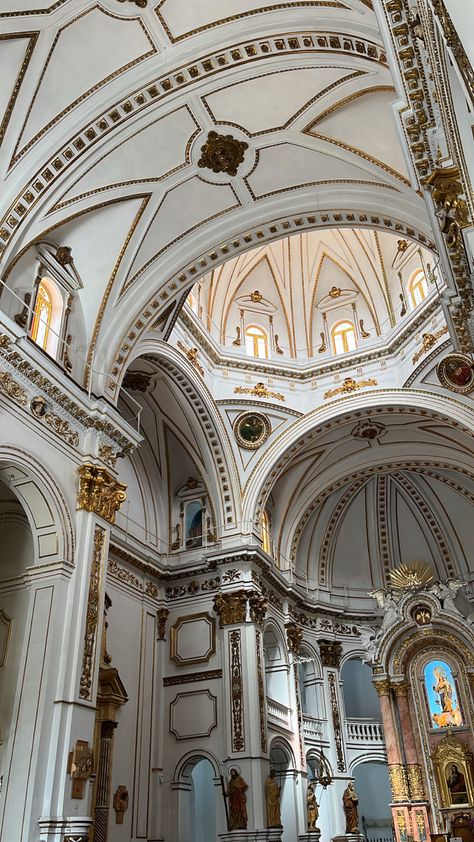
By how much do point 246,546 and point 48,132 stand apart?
11.2 m

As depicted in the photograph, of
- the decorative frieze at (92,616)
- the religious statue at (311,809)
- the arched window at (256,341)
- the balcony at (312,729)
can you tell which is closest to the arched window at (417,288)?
the arched window at (256,341)

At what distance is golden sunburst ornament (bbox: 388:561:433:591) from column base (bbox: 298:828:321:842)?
25.2ft

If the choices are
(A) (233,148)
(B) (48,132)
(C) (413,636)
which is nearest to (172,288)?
(A) (233,148)

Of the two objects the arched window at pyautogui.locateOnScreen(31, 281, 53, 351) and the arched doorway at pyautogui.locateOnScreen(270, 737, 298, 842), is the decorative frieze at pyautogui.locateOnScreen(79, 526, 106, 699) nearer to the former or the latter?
the arched window at pyautogui.locateOnScreen(31, 281, 53, 351)

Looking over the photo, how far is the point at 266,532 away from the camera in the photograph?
21625mm

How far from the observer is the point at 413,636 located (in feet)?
71.7

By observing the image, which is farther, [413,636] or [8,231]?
[413,636]

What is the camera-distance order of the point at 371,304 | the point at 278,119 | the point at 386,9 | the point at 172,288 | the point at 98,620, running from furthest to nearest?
the point at 371,304
the point at 172,288
the point at 278,119
the point at 98,620
the point at 386,9

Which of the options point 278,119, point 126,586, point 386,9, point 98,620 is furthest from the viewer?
point 126,586

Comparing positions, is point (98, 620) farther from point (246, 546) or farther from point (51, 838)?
point (246, 546)

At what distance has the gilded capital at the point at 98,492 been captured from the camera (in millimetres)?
12141

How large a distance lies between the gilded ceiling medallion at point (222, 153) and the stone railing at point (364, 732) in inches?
676

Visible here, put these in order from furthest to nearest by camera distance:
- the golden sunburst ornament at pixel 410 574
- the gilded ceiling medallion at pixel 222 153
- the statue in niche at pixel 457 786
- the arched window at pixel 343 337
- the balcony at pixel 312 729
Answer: the golden sunburst ornament at pixel 410 574 → the arched window at pixel 343 337 → the balcony at pixel 312 729 → the statue in niche at pixel 457 786 → the gilded ceiling medallion at pixel 222 153

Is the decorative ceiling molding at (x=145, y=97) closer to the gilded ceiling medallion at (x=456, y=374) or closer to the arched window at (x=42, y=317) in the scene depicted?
the arched window at (x=42, y=317)
